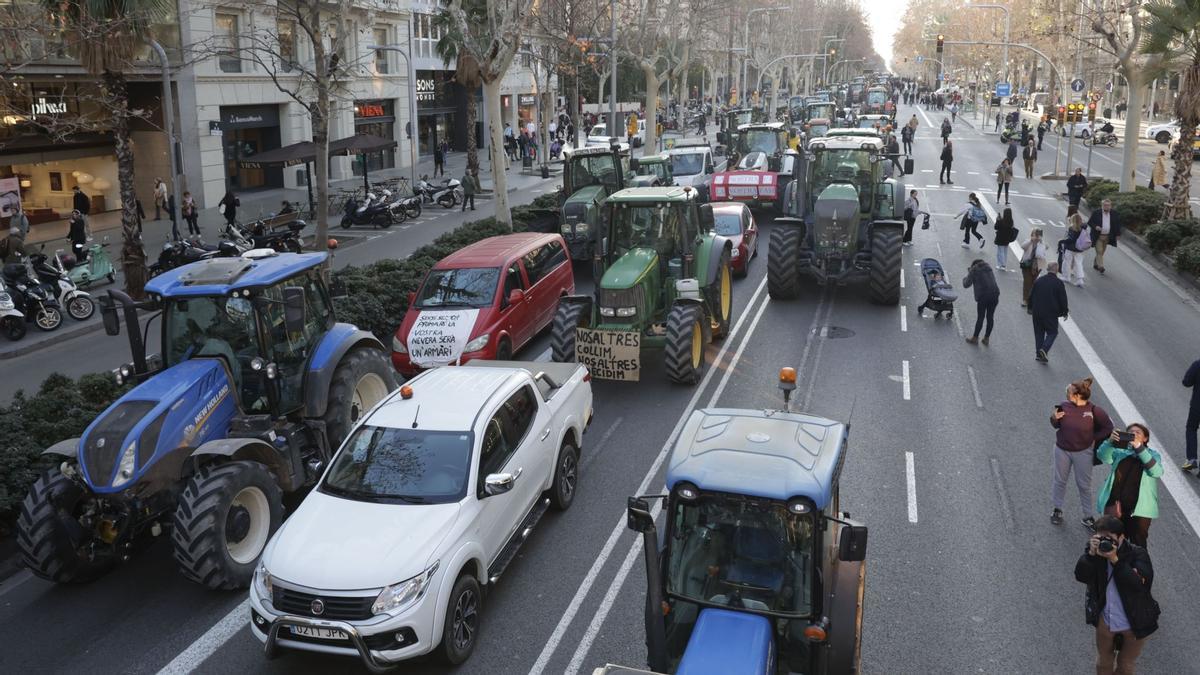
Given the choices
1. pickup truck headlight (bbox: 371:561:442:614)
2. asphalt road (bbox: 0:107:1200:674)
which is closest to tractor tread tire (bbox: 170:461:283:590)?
asphalt road (bbox: 0:107:1200:674)

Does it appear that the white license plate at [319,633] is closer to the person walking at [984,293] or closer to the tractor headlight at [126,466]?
the tractor headlight at [126,466]

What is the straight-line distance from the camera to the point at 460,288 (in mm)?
14805

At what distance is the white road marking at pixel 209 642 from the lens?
781 centimetres

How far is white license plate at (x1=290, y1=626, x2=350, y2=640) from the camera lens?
275 inches

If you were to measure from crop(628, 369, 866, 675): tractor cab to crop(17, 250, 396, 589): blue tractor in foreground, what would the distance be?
443 centimetres

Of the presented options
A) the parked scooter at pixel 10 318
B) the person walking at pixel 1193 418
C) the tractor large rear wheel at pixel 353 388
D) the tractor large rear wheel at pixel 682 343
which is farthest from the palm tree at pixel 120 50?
the person walking at pixel 1193 418

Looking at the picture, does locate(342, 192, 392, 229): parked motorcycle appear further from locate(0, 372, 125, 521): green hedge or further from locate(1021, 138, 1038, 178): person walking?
locate(1021, 138, 1038, 178): person walking

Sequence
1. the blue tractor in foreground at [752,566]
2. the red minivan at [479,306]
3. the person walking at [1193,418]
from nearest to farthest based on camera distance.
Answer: the blue tractor in foreground at [752,566] → the person walking at [1193,418] → the red minivan at [479,306]

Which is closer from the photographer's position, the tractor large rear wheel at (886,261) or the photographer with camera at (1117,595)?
the photographer with camera at (1117,595)

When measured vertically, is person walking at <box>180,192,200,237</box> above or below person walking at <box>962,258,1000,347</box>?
above

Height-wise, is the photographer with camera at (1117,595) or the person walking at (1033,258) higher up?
the person walking at (1033,258)

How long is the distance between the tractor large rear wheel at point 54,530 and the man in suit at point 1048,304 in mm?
13157

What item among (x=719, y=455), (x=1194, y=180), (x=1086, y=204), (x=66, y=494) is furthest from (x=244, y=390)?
(x=1194, y=180)

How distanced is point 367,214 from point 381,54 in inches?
724
